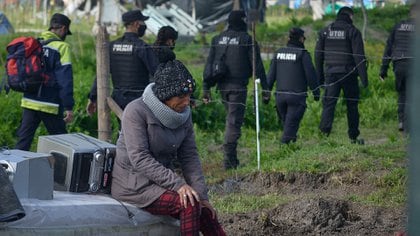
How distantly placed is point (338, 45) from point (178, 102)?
604cm

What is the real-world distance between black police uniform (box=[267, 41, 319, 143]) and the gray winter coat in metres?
4.94

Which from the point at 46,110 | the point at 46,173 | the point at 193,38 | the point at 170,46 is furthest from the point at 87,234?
the point at 193,38

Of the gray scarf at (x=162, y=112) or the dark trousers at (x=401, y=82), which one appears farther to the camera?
the dark trousers at (x=401, y=82)

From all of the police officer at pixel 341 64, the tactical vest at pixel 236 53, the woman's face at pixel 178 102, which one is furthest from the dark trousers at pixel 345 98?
the woman's face at pixel 178 102

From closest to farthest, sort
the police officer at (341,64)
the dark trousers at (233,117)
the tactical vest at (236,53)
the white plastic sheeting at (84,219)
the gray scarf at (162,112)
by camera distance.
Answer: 1. the white plastic sheeting at (84,219)
2. the gray scarf at (162,112)
3. the tactical vest at (236,53)
4. the dark trousers at (233,117)
5. the police officer at (341,64)

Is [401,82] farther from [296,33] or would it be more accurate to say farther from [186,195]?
[186,195]

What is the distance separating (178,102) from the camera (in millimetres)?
6422

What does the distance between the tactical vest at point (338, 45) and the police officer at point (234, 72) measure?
135 cm

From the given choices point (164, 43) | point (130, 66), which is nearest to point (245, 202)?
point (130, 66)

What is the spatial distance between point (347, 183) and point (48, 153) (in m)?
3.72

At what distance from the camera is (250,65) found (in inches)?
437

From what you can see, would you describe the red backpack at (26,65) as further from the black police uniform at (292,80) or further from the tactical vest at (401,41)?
the tactical vest at (401,41)

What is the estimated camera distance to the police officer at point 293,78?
11422mm

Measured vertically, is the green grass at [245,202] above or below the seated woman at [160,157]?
below
